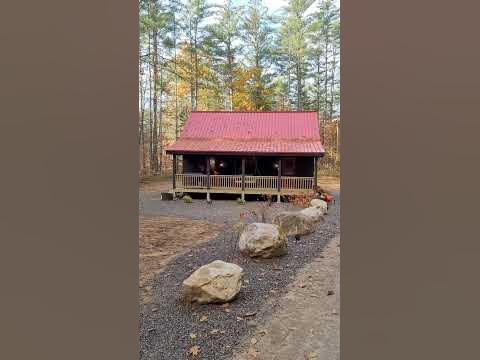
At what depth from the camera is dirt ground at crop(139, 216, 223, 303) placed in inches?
200

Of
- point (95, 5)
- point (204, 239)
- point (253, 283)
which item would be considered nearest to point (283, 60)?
point (204, 239)

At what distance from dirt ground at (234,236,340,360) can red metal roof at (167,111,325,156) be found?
6982mm

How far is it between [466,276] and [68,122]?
52.1 inches

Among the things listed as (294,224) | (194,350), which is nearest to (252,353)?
(194,350)

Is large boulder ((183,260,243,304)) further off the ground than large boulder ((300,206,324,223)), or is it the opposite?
large boulder ((300,206,324,223))

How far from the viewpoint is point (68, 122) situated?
105 cm

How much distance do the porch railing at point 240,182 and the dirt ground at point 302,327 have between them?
→ 676cm

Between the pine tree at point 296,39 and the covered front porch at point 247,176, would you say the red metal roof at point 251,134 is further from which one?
the pine tree at point 296,39

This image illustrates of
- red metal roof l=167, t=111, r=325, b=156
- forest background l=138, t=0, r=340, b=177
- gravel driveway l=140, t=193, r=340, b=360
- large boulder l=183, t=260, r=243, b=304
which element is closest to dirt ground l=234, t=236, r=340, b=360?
gravel driveway l=140, t=193, r=340, b=360

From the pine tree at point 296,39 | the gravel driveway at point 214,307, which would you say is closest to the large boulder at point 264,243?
the gravel driveway at point 214,307

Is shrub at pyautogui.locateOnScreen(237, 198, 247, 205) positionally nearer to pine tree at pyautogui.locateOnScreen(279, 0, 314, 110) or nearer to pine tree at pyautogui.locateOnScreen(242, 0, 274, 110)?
pine tree at pyautogui.locateOnScreen(242, 0, 274, 110)

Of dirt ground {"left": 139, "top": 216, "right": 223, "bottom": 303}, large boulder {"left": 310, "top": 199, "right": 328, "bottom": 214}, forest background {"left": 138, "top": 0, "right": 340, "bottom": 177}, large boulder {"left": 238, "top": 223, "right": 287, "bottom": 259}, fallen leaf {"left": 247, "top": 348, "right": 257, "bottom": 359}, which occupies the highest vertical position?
forest background {"left": 138, "top": 0, "right": 340, "bottom": 177}

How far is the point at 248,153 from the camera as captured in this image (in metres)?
11.0

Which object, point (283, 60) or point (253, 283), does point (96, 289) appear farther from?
point (283, 60)
